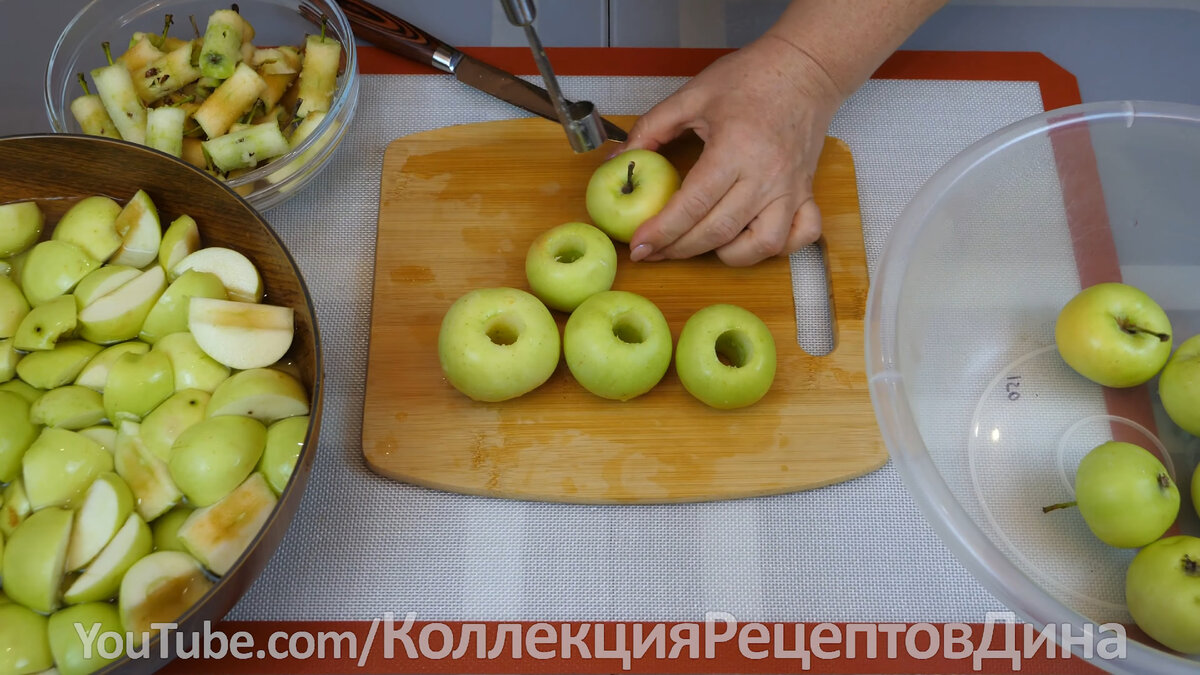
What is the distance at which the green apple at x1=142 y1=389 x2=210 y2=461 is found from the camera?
913 millimetres

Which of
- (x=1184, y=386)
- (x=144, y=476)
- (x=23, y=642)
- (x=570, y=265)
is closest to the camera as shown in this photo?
(x=23, y=642)

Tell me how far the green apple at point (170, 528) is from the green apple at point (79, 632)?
0.25 feet

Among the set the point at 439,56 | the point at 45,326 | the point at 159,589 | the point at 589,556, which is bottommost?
Result: the point at 589,556

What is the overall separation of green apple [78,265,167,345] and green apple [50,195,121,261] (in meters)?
0.05

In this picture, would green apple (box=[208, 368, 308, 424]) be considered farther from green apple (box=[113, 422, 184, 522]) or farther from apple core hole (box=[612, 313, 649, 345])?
apple core hole (box=[612, 313, 649, 345])

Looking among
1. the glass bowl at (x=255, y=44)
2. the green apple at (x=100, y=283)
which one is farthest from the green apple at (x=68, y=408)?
the glass bowl at (x=255, y=44)

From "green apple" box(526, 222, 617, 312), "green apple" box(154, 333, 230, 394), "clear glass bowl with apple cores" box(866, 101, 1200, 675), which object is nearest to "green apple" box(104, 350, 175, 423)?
"green apple" box(154, 333, 230, 394)

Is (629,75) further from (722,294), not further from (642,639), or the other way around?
(642,639)

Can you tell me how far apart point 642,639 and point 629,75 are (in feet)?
2.92

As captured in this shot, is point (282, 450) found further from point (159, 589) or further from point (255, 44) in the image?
point (255, 44)

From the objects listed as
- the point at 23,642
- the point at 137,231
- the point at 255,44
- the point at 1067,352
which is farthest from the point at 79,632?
the point at 1067,352

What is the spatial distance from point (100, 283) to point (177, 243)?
0.10m

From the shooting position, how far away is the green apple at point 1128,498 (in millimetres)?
923

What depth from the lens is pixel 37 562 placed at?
810mm
